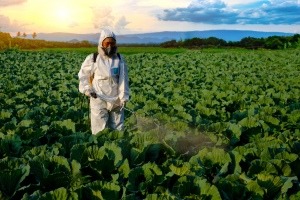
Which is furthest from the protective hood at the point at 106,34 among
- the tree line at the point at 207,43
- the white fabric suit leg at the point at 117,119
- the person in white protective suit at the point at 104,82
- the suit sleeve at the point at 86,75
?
the tree line at the point at 207,43

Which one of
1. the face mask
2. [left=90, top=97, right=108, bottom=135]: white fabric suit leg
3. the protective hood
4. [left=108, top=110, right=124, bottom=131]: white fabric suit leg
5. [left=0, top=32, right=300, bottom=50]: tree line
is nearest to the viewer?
the protective hood

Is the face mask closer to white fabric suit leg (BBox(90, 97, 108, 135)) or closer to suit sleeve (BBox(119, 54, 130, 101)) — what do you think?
suit sleeve (BBox(119, 54, 130, 101))

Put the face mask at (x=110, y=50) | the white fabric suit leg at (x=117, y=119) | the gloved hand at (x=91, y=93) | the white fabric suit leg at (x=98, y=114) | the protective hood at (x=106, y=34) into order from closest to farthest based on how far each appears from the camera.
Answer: the protective hood at (x=106, y=34), the face mask at (x=110, y=50), the gloved hand at (x=91, y=93), the white fabric suit leg at (x=98, y=114), the white fabric suit leg at (x=117, y=119)

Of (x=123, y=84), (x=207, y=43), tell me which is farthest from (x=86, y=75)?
(x=207, y=43)

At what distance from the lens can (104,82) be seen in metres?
6.32

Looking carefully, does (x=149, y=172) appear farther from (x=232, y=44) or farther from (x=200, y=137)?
(x=232, y=44)

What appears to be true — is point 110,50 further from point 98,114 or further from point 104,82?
point 98,114

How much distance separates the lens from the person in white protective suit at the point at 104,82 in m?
6.22

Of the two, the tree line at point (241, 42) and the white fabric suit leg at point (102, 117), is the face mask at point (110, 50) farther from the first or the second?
the tree line at point (241, 42)

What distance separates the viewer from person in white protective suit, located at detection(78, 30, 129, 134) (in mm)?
6223

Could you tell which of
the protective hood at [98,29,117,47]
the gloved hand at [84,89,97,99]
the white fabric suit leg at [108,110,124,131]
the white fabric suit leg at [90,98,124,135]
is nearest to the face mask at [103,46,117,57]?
the protective hood at [98,29,117,47]

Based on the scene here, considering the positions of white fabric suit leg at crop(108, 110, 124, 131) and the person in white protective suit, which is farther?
white fabric suit leg at crop(108, 110, 124, 131)

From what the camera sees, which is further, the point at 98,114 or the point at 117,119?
the point at 117,119

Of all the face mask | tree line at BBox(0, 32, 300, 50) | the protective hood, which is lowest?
tree line at BBox(0, 32, 300, 50)
